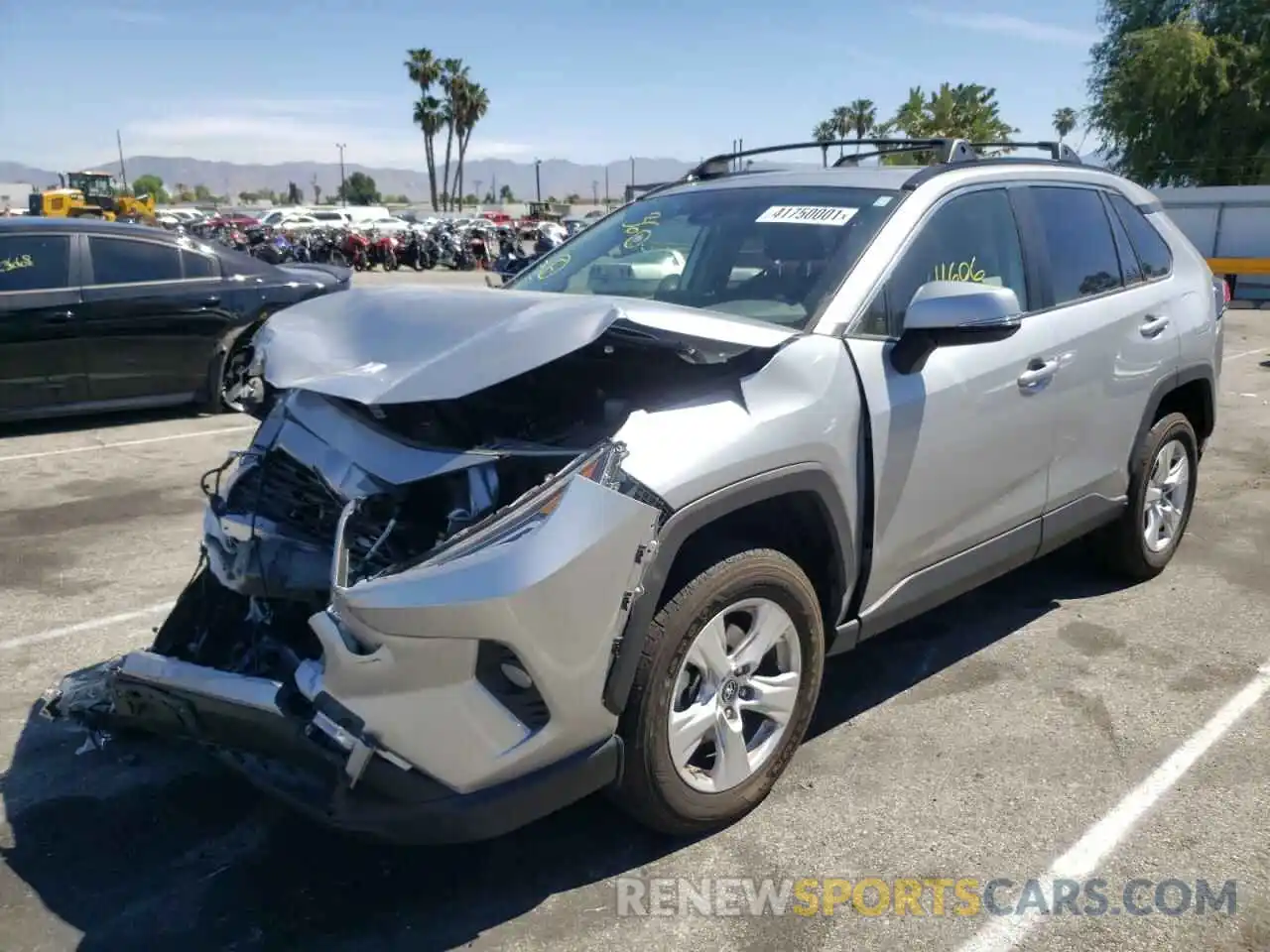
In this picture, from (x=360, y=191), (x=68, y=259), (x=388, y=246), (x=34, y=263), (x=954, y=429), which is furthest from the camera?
(x=360, y=191)

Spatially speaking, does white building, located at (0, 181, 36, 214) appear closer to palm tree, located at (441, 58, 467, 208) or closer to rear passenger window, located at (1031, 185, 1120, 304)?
palm tree, located at (441, 58, 467, 208)

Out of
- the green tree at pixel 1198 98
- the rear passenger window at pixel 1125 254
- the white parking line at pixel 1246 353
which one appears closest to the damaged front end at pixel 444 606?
the rear passenger window at pixel 1125 254

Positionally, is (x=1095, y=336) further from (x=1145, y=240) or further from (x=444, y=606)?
(x=444, y=606)

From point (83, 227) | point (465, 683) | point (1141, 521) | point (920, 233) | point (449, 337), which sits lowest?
point (1141, 521)

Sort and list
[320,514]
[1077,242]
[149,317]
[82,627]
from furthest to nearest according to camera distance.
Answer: [149,317] → [82,627] → [1077,242] → [320,514]

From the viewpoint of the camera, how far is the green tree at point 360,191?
11318cm

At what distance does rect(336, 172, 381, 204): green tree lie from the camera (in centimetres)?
11318

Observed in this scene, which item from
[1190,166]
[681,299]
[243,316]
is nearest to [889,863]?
[681,299]

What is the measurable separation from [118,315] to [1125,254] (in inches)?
274

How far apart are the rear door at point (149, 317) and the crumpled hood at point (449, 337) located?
18.8 ft

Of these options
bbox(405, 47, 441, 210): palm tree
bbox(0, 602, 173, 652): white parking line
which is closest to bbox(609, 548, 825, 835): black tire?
bbox(0, 602, 173, 652): white parking line

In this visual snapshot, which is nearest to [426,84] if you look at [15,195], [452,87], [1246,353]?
[452,87]

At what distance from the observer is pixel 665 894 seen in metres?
2.81

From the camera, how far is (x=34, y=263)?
26.1ft
